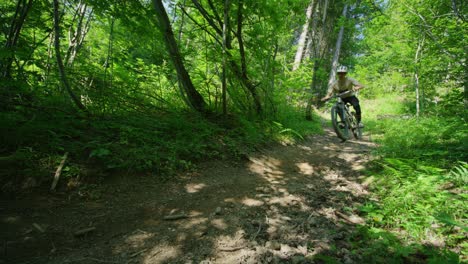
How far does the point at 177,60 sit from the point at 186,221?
3953 millimetres

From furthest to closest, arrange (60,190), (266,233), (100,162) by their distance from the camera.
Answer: (100,162) → (60,190) → (266,233)

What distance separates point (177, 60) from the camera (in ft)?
17.3

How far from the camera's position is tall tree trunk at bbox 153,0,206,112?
4.84 metres

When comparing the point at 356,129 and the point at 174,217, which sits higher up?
the point at 356,129

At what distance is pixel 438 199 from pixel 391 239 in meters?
1.05

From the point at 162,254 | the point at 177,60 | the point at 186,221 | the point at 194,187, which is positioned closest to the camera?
the point at 162,254

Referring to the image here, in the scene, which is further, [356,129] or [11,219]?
[356,129]

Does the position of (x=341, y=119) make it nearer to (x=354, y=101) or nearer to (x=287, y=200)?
(x=354, y=101)

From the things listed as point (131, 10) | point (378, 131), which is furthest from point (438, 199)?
point (378, 131)

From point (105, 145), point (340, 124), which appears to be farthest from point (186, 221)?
point (340, 124)

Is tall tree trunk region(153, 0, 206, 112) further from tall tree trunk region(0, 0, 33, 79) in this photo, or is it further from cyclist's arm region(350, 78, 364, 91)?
cyclist's arm region(350, 78, 364, 91)

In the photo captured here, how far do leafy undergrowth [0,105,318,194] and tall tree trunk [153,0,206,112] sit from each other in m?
0.44

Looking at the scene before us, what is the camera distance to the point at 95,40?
740 centimetres

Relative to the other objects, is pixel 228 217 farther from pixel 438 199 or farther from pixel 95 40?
pixel 95 40
